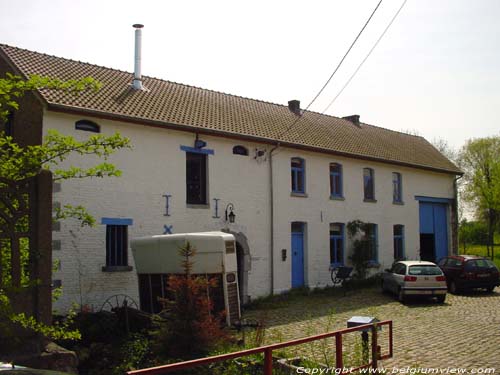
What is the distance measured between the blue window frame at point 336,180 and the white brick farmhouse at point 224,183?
0.15 ft

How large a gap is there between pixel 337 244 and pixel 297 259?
2.69 metres

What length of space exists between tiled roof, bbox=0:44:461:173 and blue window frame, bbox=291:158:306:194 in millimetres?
757

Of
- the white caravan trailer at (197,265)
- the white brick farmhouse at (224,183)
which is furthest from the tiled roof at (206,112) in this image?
the white caravan trailer at (197,265)

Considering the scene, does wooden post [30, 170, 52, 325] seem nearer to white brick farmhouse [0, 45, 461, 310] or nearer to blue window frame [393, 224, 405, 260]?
white brick farmhouse [0, 45, 461, 310]

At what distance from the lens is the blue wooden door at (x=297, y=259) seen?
21.6 metres

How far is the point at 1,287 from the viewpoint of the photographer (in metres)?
7.65

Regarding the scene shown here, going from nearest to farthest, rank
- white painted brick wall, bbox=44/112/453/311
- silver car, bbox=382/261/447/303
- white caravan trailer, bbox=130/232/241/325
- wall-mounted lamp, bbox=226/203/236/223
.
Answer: white caravan trailer, bbox=130/232/241/325 < white painted brick wall, bbox=44/112/453/311 < silver car, bbox=382/261/447/303 < wall-mounted lamp, bbox=226/203/236/223

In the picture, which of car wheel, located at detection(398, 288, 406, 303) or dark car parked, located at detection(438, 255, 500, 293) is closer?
car wheel, located at detection(398, 288, 406, 303)

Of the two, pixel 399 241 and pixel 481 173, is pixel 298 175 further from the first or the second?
pixel 481 173

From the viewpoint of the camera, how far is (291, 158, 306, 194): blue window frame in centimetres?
2195

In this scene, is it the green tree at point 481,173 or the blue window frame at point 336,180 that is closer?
the blue window frame at point 336,180

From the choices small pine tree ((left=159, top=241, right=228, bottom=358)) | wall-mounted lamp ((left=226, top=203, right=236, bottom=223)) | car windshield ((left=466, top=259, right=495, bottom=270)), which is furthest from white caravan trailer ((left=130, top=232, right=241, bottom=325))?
car windshield ((left=466, top=259, right=495, bottom=270))

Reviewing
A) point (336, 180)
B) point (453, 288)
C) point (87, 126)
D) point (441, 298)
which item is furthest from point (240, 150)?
point (453, 288)

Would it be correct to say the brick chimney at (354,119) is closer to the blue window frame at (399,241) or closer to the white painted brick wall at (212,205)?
the white painted brick wall at (212,205)
